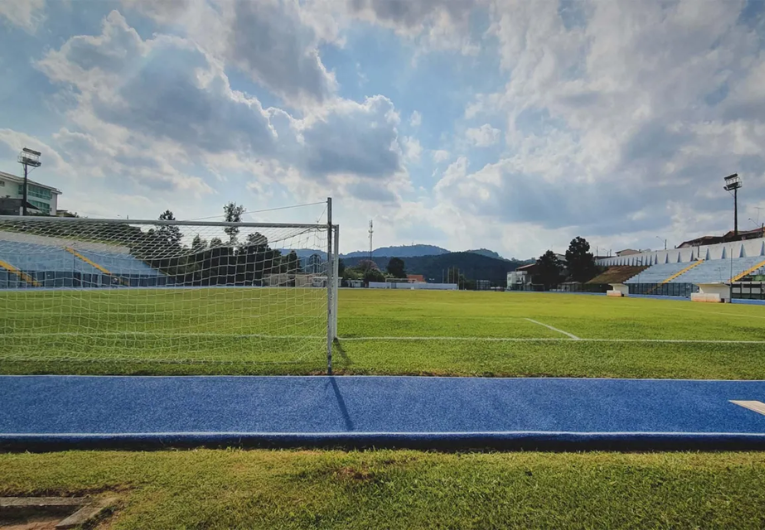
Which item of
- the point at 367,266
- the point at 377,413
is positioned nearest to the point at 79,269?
the point at 377,413

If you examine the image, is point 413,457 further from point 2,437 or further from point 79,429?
point 2,437

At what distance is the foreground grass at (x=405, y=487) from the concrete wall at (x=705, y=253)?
47.1 m

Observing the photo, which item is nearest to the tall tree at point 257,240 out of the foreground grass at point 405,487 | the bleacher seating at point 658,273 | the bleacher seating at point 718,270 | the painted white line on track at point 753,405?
the foreground grass at point 405,487

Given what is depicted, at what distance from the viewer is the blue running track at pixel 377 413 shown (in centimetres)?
303

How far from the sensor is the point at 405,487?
2.39m

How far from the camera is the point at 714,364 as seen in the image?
566 centimetres

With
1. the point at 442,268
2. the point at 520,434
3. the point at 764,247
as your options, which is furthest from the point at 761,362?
the point at 442,268

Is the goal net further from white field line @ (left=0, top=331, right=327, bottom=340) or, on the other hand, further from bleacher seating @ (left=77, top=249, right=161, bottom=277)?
bleacher seating @ (left=77, top=249, right=161, bottom=277)

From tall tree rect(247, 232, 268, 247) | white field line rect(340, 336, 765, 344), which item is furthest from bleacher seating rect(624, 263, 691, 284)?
tall tree rect(247, 232, 268, 247)

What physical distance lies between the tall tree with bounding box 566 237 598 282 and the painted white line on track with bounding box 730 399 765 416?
68808 mm

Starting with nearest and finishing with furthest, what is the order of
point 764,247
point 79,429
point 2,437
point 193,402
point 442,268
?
point 2,437 → point 79,429 → point 193,402 → point 764,247 → point 442,268

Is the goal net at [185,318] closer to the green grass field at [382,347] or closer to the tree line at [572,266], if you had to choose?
the green grass field at [382,347]

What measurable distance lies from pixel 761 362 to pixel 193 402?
8500mm

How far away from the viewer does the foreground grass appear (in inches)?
81.6
